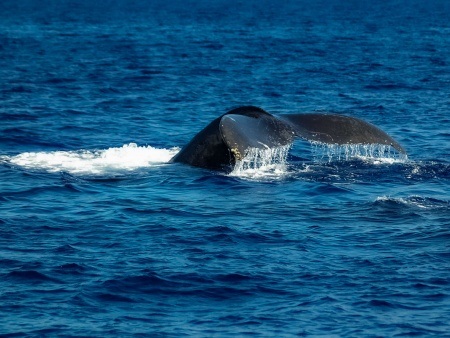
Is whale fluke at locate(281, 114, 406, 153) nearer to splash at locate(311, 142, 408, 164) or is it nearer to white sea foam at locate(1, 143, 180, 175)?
splash at locate(311, 142, 408, 164)

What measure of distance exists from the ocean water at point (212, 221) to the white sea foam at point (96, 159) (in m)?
0.05

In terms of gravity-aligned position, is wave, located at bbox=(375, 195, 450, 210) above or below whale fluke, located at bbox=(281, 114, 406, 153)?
below

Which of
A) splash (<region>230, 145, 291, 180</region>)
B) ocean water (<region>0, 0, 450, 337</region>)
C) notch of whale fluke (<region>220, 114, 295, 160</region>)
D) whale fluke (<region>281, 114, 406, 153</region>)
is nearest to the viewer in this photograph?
ocean water (<region>0, 0, 450, 337</region>)

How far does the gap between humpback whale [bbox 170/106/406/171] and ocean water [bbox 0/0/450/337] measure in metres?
0.35

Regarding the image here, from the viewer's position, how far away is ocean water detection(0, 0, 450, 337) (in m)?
10.9

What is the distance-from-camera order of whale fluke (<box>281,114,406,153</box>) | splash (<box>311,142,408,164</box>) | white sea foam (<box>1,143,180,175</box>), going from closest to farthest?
whale fluke (<box>281,114,406,153</box>), white sea foam (<box>1,143,180,175</box>), splash (<box>311,142,408,164</box>)

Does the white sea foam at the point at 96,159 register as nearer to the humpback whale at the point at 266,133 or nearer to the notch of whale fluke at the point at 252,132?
the humpback whale at the point at 266,133

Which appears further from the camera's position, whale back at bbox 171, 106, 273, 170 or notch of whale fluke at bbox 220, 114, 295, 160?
whale back at bbox 171, 106, 273, 170

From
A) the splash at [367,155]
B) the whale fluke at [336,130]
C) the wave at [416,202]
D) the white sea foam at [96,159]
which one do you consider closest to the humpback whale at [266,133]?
the whale fluke at [336,130]

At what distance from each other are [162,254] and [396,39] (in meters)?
39.1

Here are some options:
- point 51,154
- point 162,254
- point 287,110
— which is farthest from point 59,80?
point 162,254

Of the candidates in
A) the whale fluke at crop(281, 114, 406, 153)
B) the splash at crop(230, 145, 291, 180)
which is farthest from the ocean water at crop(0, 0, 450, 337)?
the whale fluke at crop(281, 114, 406, 153)

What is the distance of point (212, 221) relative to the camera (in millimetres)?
14117

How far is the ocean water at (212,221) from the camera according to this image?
1094 centimetres
